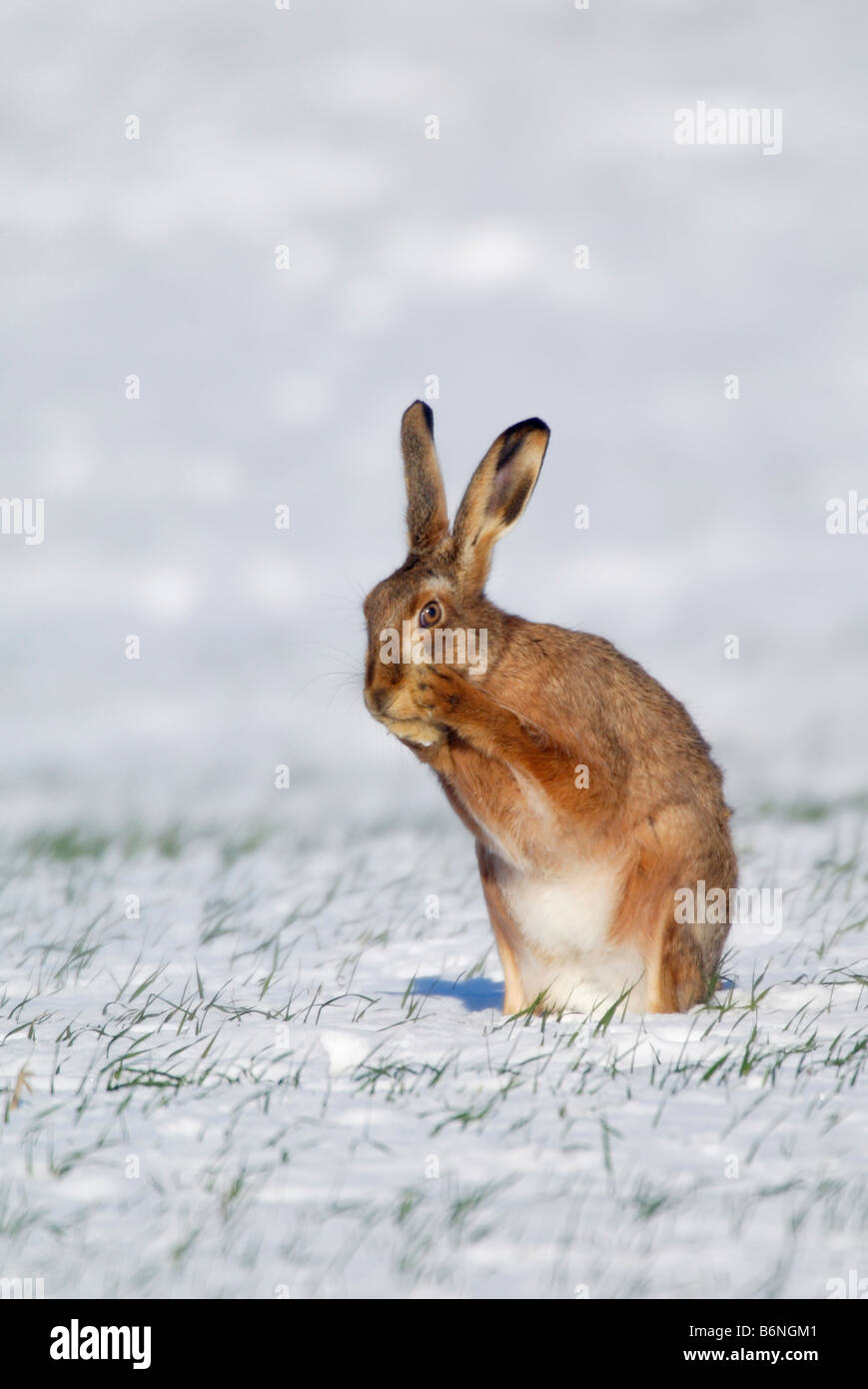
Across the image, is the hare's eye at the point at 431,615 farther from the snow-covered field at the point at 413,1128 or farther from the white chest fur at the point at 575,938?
the snow-covered field at the point at 413,1128

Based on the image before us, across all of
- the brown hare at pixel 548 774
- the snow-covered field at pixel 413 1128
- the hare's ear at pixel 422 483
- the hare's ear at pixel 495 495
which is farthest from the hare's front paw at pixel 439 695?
the snow-covered field at pixel 413 1128

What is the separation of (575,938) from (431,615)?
1459 mm

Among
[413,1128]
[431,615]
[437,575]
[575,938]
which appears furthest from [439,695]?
[413,1128]

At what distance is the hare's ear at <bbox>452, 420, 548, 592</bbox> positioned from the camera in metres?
6.83

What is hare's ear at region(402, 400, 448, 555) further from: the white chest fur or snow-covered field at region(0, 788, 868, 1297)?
snow-covered field at region(0, 788, 868, 1297)

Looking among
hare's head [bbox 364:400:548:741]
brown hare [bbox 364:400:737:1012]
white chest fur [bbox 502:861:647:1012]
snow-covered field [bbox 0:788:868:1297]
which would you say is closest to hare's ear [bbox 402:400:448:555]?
hare's head [bbox 364:400:548:741]

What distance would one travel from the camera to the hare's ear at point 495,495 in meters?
6.83

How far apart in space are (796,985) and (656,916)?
0.86m

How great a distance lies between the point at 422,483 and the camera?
7.18 m

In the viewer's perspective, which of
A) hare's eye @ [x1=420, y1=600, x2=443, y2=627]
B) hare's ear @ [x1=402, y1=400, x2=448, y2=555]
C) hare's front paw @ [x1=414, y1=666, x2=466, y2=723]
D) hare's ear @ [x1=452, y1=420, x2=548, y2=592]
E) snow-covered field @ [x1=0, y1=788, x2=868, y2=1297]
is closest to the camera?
snow-covered field @ [x1=0, y1=788, x2=868, y2=1297]

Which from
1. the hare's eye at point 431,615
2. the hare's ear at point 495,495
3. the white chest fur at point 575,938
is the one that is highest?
the hare's ear at point 495,495

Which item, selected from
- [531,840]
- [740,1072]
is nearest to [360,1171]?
[740,1072]

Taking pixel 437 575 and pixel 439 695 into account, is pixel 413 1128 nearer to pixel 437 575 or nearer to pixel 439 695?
pixel 439 695

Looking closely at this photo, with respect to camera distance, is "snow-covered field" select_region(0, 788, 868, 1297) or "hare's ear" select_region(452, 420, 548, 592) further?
"hare's ear" select_region(452, 420, 548, 592)
